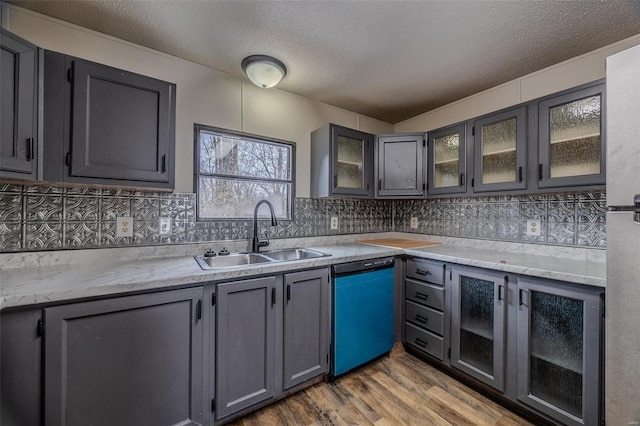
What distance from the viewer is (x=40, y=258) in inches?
57.9

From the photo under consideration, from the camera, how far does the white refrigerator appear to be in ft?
3.62

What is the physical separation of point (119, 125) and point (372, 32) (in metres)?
1.60

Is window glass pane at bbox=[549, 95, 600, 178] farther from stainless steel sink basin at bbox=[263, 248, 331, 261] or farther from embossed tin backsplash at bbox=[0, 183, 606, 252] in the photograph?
stainless steel sink basin at bbox=[263, 248, 331, 261]

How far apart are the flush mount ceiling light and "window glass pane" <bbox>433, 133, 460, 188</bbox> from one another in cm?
159

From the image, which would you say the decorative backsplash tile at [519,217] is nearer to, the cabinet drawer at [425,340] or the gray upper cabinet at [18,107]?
the cabinet drawer at [425,340]

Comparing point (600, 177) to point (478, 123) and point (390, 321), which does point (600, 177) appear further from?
point (390, 321)

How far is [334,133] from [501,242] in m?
1.76

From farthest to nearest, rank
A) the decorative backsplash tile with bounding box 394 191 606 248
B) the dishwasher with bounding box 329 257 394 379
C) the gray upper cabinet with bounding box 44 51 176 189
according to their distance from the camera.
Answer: the dishwasher with bounding box 329 257 394 379 → the decorative backsplash tile with bounding box 394 191 606 248 → the gray upper cabinet with bounding box 44 51 176 189

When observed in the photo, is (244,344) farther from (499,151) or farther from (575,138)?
(575,138)

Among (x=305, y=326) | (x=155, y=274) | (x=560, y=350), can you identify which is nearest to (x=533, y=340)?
(x=560, y=350)

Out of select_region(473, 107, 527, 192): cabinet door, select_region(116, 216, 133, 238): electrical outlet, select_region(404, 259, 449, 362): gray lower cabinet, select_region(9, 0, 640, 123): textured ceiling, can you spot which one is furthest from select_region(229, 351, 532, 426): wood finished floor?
select_region(9, 0, 640, 123): textured ceiling

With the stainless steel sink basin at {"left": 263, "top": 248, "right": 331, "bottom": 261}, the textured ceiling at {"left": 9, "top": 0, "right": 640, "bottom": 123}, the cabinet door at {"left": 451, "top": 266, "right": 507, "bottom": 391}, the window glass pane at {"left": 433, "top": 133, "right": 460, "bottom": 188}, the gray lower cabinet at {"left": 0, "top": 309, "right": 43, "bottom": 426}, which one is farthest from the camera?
the window glass pane at {"left": 433, "top": 133, "right": 460, "bottom": 188}

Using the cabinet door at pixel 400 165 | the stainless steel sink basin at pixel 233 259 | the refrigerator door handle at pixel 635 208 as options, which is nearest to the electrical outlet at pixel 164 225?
the stainless steel sink basin at pixel 233 259

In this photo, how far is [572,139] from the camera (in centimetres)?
168
